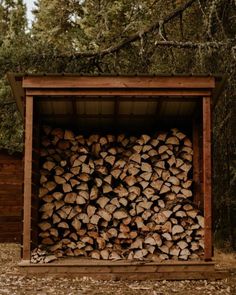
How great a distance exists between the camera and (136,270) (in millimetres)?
6023

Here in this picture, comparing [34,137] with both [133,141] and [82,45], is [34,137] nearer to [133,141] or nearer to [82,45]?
[133,141]

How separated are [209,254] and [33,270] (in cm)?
200

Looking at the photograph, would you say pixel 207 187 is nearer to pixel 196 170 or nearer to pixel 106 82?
pixel 196 170

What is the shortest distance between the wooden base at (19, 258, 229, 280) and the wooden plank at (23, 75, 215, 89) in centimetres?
203

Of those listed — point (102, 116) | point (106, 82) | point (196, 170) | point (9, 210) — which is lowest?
point (9, 210)

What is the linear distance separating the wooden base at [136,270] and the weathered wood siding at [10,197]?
Answer: 5.21 m

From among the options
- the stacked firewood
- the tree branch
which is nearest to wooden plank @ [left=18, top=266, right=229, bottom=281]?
the stacked firewood

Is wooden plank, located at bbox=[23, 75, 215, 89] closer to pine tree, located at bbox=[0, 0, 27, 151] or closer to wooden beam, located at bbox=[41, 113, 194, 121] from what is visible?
wooden beam, located at bbox=[41, 113, 194, 121]

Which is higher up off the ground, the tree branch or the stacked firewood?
the tree branch

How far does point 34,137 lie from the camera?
6.78 m

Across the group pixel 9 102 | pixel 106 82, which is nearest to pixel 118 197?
pixel 106 82

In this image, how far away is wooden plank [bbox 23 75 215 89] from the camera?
6.05 m

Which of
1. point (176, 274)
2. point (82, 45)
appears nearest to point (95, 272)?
point (176, 274)

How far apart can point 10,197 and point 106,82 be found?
19.0 ft
